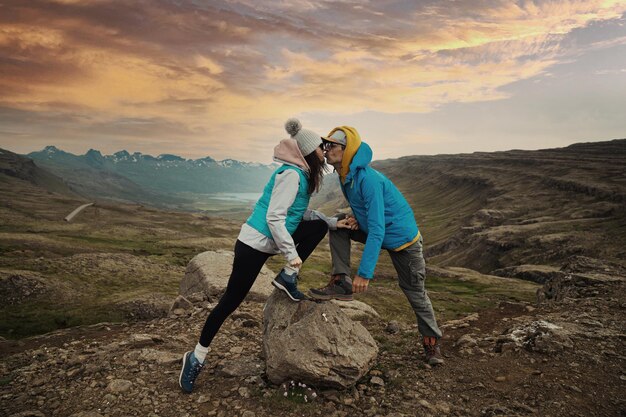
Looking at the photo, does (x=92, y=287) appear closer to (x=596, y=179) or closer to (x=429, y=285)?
(x=429, y=285)

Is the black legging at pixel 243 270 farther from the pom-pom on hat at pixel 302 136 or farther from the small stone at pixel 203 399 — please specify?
the pom-pom on hat at pixel 302 136

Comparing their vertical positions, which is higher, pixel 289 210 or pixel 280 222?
pixel 289 210

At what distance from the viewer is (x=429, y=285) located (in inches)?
2665

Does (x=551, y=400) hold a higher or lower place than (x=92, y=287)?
higher

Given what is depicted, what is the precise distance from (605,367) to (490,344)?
2632 millimetres

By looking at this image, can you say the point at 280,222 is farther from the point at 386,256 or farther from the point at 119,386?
the point at 386,256

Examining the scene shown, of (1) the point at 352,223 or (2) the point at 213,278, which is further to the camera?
(2) the point at 213,278

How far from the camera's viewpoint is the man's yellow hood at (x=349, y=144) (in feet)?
25.6

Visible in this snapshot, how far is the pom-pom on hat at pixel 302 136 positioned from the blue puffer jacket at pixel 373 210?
1136 mm

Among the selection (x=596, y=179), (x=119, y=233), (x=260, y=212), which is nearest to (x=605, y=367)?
(x=260, y=212)

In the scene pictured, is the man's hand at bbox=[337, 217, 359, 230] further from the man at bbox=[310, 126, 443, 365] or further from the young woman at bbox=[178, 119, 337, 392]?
the young woman at bbox=[178, 119, 337, 392]

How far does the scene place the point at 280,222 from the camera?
669 centimetres

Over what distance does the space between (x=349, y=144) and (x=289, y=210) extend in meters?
2.02

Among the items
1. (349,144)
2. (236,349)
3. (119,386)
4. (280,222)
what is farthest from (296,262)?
(119,386)
